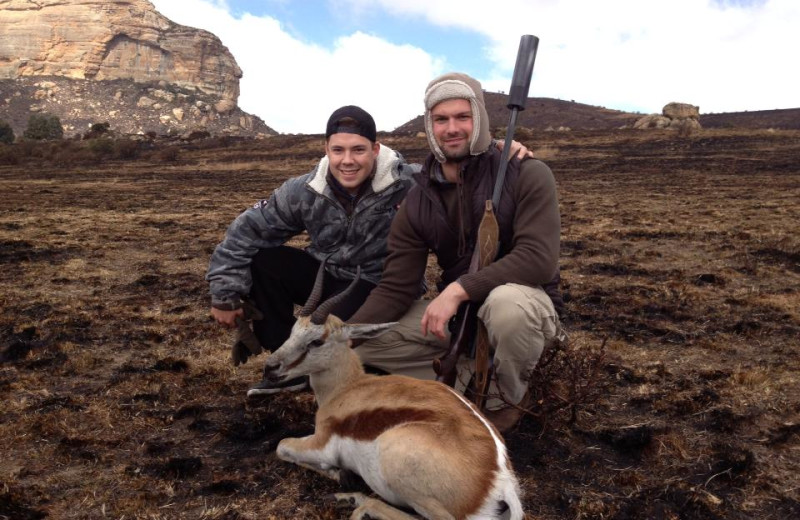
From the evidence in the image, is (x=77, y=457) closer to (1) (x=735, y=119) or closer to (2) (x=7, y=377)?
(2) (x=7, y=377)

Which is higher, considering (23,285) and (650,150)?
(650,150)

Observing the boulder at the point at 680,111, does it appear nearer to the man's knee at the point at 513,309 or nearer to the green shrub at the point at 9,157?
the green shrub at the point at 9,157

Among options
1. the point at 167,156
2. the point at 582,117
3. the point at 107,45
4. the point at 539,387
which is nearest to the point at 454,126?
the point at 539,387

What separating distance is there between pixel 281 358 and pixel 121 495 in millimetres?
1311

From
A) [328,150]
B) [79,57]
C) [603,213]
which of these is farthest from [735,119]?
[79,57]

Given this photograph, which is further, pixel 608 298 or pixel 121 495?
pixel 608 298

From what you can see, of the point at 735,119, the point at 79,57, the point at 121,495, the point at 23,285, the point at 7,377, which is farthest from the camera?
the point at 79,57

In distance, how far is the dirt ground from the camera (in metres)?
4.22

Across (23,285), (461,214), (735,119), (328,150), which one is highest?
(735,119)

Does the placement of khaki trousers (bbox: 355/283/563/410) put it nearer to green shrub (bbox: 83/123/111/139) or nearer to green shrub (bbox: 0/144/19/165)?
green shrub (bbox: 0/144/19/165)

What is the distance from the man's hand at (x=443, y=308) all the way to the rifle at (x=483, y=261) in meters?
0.27

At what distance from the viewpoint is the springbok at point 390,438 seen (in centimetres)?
338

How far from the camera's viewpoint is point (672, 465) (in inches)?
179

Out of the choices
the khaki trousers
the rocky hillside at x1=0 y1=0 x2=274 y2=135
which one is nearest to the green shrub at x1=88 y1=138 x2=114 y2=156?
the khaki trousers
